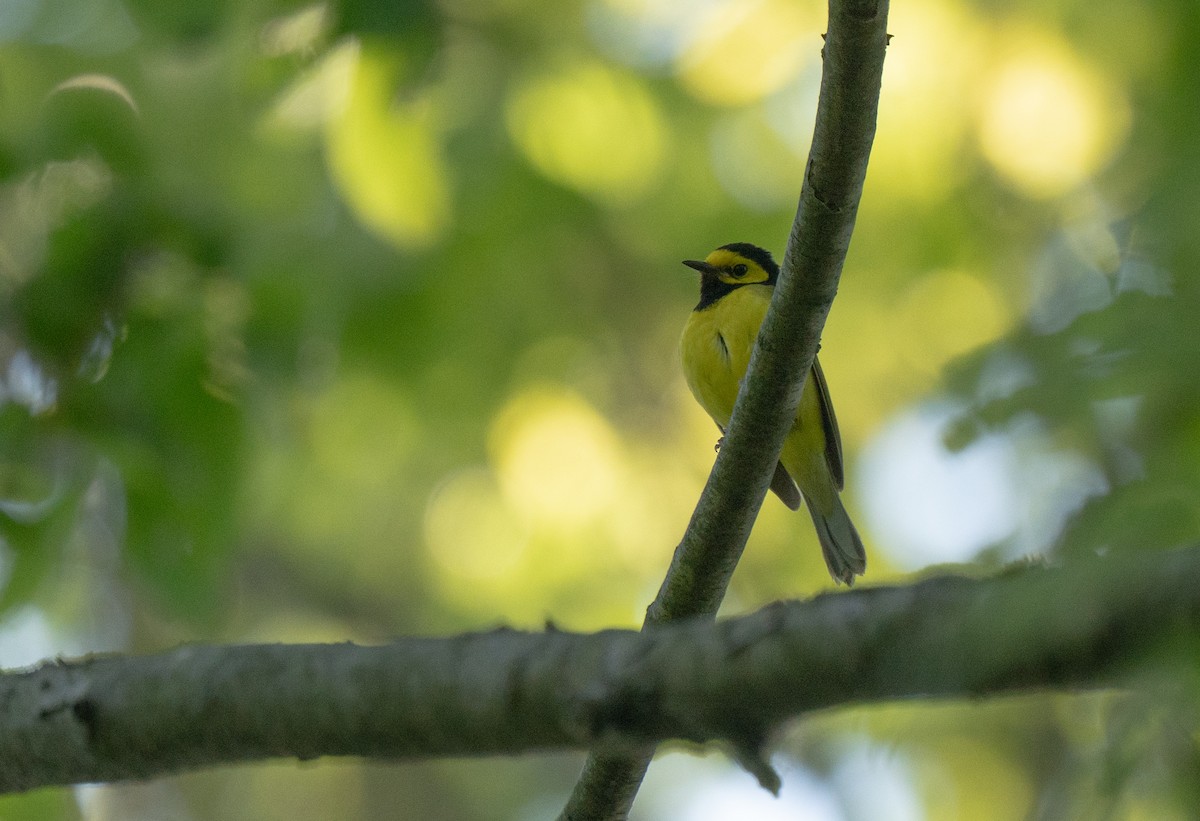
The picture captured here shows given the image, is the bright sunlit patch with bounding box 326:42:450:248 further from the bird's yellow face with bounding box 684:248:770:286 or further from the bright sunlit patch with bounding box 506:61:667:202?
the bird's yellow face with bounding box 684:248:770:286

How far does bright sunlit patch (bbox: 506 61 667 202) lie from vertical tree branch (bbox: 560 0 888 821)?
3.57 metres

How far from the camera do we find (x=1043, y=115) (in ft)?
23.7

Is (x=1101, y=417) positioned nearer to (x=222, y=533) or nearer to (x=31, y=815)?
(x=222, y=533)

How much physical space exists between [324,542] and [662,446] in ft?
10.1

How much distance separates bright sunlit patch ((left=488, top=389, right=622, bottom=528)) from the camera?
7.97m

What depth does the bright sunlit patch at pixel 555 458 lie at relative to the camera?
7.97 metres

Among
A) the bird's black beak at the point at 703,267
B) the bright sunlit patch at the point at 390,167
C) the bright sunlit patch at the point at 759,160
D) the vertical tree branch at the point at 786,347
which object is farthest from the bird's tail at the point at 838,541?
the vertical tree branch at the point at 786,347

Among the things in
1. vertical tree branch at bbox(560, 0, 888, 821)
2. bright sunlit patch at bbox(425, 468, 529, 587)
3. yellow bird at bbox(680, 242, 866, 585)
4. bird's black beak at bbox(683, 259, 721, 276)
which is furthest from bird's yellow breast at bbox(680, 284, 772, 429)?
vertical tree branch at bbox(560, 0, 888, 821)

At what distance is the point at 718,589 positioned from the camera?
3.02 meters

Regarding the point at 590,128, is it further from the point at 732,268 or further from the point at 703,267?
the point at 732,268

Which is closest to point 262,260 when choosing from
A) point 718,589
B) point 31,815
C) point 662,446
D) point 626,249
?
point 31,815

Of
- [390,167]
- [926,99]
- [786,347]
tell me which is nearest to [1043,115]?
[926,99]

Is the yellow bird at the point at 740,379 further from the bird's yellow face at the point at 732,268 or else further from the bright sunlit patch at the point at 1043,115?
the bright sunlit patch at the point at 1043,115

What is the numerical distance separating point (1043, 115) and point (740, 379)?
2844mm
